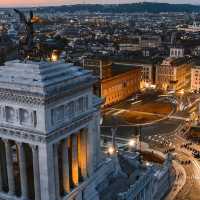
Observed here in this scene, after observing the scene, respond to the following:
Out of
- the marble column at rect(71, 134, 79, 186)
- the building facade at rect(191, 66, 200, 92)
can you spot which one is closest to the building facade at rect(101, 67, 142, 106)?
the building facade at rect(191, 66, 200, 92)

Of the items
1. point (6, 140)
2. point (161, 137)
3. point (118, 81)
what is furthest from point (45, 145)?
point (118, 81)

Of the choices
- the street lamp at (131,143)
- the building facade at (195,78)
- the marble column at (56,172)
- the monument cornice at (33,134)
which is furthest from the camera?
the building facade at (195,78)

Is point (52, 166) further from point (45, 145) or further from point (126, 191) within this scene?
point (126, 191)

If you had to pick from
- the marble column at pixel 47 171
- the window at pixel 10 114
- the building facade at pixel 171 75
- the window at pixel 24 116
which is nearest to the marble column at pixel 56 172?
the marble column at pixel 47 171

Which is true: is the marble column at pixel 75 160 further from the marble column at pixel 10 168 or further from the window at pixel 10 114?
the window at pixel 10 114

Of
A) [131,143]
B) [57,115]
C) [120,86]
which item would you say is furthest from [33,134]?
[120,86]

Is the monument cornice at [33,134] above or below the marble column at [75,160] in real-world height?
above

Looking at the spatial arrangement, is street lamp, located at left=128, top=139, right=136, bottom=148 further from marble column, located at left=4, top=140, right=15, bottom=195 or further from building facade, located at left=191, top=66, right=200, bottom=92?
building facade, located at left=191, top=66, right=200, bottom=92
